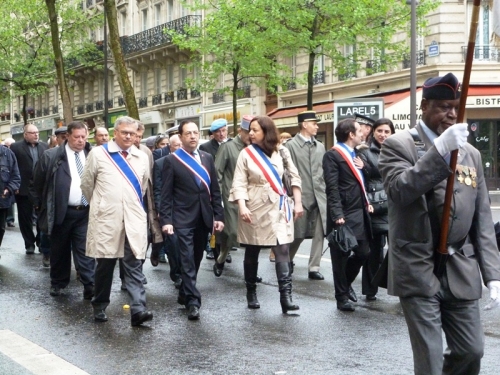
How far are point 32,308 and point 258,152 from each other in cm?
269

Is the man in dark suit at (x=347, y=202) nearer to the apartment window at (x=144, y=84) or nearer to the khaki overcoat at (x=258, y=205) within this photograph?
the khaki overcoat at (x=258, y=205)

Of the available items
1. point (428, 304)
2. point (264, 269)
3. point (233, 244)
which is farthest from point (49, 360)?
point (264, 269)

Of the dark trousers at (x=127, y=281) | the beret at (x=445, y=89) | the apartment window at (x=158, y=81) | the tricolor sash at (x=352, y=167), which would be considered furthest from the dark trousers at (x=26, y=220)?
the apartment window at (x=158, y=81)

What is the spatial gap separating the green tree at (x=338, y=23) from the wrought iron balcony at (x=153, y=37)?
18087 mm

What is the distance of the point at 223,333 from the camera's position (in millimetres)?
8203

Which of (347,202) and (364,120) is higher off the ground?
(364,120)

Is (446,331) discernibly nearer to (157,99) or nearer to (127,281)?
(127,281)

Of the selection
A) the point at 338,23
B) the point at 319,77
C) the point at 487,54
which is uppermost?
the point at 338,23

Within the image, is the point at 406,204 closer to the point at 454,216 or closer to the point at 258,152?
the point at 454,216

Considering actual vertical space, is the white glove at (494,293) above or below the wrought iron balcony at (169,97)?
below

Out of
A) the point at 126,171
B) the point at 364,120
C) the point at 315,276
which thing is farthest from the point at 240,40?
the point at 126,171

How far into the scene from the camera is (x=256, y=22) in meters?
32.2

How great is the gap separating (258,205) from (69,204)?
2.13 m

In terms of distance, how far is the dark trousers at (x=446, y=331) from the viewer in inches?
185
